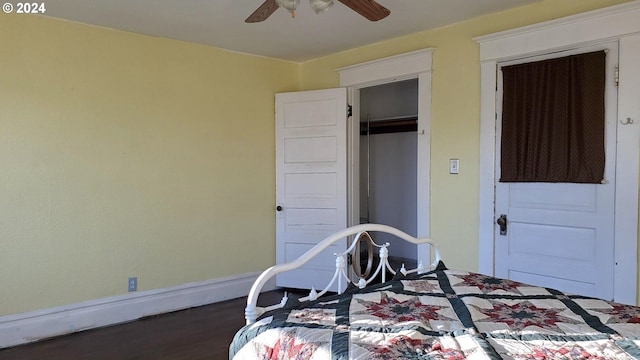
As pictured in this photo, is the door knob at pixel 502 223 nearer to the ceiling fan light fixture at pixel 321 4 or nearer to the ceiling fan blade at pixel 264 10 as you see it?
the ceiling fan light fixture at pixel 321 4

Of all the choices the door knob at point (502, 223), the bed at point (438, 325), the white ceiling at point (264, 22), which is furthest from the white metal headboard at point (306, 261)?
the white ceiling at point (264, 22)

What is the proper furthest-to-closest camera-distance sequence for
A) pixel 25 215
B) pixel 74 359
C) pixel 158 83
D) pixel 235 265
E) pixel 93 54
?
pixel 235 265, pixel 158 83, pixel 93 54, pixel 25 215, pixel 74 359

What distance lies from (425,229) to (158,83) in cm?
260

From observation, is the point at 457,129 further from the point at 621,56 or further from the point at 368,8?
the point at 368,8

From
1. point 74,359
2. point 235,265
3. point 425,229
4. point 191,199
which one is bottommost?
point 74,359

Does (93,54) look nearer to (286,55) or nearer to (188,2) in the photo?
(188,2)

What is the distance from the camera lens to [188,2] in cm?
282

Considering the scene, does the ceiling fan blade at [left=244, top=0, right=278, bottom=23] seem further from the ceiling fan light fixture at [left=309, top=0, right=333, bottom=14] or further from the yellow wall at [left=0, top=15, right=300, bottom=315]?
the yellow wall at [left=0, top=15, right=300, bottom=315]

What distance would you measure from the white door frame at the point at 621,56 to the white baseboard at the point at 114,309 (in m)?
2.54

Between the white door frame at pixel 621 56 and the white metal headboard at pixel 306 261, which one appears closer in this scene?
the white metal headboard at pixel 306 261

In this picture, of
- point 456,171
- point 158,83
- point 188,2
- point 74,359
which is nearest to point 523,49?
point 456,171

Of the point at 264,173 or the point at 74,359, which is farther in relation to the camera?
the point at 264,173

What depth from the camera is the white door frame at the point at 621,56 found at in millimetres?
2498

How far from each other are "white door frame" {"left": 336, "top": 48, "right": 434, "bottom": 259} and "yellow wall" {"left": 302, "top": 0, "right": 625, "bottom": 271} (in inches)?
2.1
